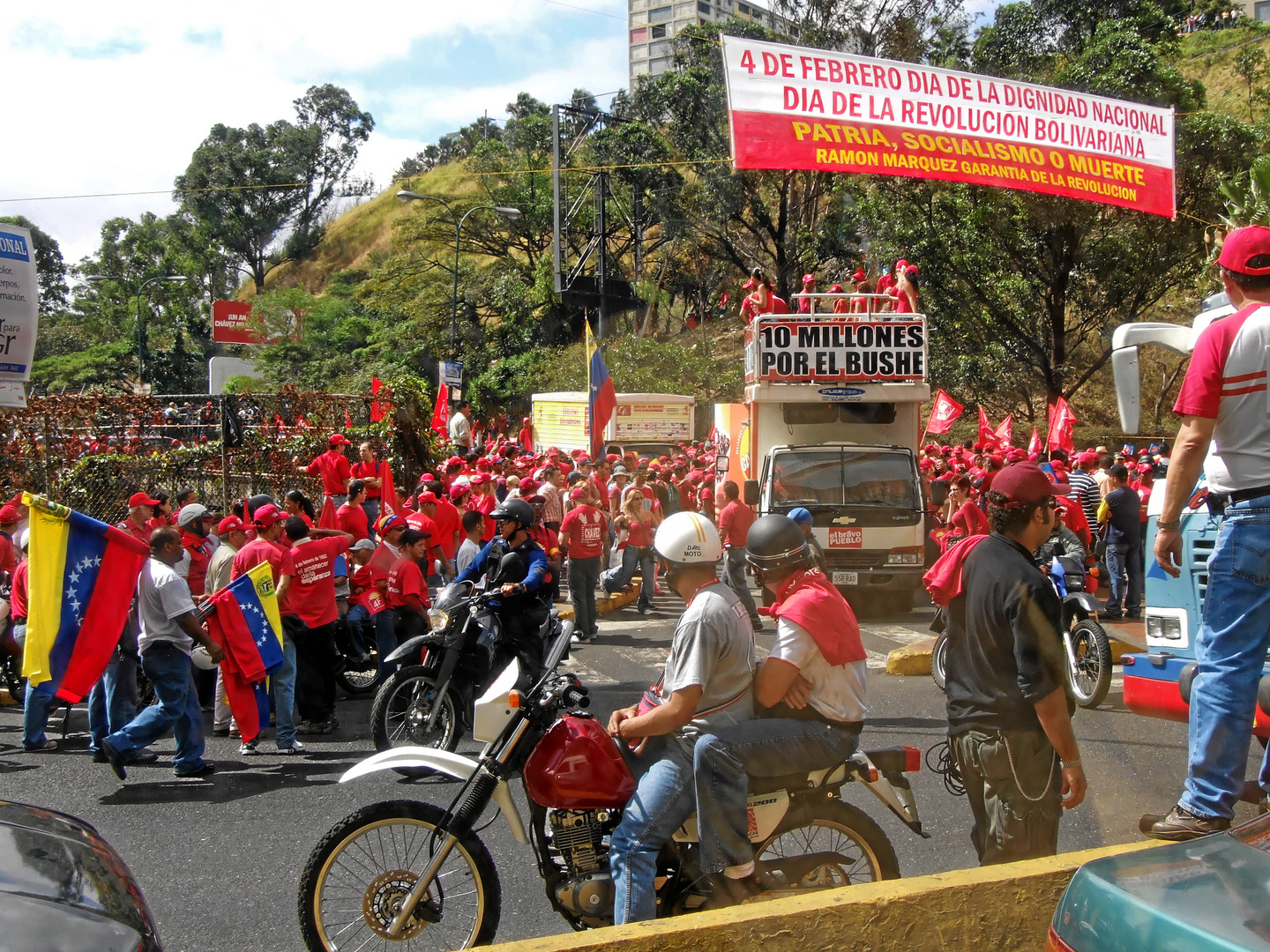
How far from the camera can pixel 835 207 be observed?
1399 inches

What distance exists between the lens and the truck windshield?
12766 mm

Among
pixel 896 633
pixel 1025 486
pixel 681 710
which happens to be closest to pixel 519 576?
pixel 681 710

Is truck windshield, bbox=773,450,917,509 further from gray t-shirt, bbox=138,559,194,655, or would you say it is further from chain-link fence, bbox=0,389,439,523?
gray t-shirt, bbox=138,559,194,655

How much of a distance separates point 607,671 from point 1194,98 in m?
23.2

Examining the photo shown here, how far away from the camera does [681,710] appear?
11.4ft

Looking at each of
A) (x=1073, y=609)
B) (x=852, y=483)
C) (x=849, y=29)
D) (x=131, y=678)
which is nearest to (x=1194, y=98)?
(x=849, y=29)

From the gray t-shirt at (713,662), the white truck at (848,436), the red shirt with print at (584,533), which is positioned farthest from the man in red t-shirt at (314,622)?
the white truck at (848,436)

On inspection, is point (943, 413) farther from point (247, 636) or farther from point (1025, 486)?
point (1025, 486)

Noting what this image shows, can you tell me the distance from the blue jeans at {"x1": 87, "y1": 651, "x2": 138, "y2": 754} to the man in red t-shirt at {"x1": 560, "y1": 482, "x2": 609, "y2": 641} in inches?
189

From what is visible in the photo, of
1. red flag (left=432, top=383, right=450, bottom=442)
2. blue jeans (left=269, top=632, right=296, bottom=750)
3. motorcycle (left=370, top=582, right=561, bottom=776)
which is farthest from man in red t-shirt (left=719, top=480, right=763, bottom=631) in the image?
red flag (left=432, top=383, right=450, bottom=442)

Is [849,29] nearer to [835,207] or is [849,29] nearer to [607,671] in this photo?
[835,207]

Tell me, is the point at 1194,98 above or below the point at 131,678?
above

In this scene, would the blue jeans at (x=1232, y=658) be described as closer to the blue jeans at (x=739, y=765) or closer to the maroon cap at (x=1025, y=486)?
the maroon cap at (x=1025, y=486)

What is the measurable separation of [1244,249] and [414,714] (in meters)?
5.41
